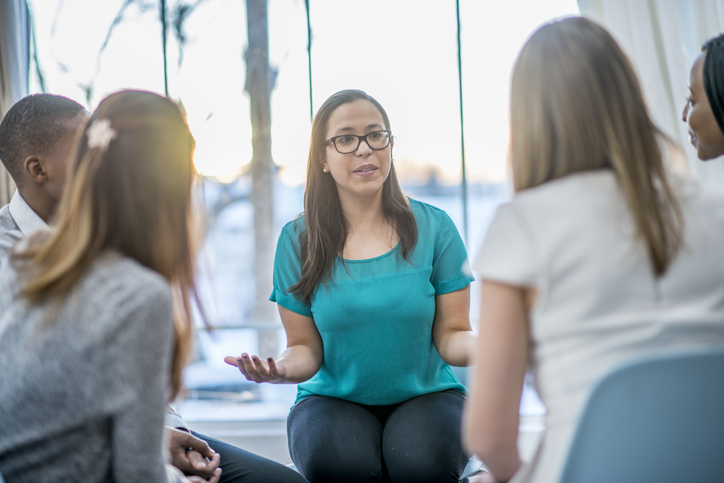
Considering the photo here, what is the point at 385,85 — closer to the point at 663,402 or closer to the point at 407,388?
the point at 407,388

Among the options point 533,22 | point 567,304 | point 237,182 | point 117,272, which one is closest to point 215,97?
point 237,182

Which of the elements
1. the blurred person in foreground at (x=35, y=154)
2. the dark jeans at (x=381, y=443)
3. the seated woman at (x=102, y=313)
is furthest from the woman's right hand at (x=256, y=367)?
the blurred person in foreground at (x=35, y=154)

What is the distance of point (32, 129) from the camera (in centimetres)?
148

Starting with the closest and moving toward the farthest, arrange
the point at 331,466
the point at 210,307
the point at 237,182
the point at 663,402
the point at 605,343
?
the point at 663,402 → the point at 605,343 → the point at 331,466 → the point at 210,307 → the point at 237,182

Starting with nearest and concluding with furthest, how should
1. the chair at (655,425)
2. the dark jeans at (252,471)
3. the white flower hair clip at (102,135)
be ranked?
the chair at (655,425)
the white flower hair clip at (102,135)
the dark jeans at (252,471)

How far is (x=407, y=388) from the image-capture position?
1692mm

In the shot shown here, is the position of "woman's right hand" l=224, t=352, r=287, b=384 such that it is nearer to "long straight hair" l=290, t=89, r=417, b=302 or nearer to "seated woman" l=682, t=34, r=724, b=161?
"long straight hair" l=290, t=89, r=417, b=302

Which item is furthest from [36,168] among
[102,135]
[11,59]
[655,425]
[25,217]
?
[11,59]

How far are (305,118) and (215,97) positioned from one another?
550mm

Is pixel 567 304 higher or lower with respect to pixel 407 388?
higher

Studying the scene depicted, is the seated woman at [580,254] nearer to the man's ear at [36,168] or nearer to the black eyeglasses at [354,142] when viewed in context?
the black eyeglasses at [354,142]

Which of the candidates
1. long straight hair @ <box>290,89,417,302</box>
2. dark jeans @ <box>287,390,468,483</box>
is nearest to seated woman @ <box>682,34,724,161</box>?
long straight hair @ <box>290,89,417,302</box>

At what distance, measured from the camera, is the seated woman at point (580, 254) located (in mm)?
795

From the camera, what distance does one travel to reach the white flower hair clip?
36.0 inches
